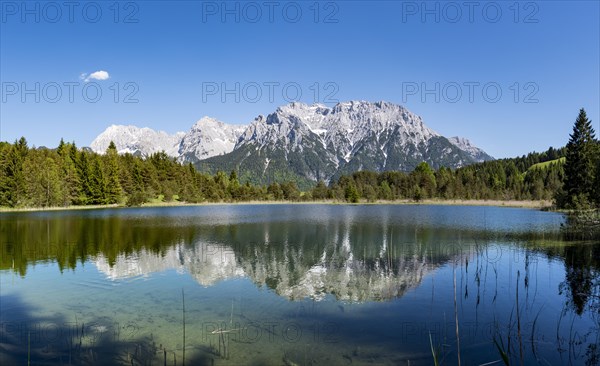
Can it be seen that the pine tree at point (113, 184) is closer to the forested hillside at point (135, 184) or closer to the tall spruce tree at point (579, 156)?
the forested hillside at point (135, 184)

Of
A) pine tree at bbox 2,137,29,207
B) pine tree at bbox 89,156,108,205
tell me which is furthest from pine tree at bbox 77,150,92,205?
pine tree at bbox 2,137,29,207

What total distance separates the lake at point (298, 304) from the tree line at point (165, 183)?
38.2m

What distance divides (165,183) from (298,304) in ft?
475

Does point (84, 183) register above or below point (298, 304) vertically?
above

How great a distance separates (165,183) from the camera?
153m

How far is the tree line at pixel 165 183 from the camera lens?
83.7 metres

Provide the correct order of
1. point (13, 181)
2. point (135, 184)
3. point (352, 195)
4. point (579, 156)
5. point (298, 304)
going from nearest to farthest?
point (298, 304)
point (579, 156)
point (13, 181)
point (135, 184)
point (352, 195)

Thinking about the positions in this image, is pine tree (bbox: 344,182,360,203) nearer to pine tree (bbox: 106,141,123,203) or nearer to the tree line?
the tree line

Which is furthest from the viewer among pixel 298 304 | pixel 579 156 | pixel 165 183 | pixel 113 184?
pixel 165 183

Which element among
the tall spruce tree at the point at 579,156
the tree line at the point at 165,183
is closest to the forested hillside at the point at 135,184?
the tree line at the point at 165,183

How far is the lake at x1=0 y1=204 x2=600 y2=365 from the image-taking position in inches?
546

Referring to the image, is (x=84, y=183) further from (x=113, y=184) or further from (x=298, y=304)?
(x=298, y=304)

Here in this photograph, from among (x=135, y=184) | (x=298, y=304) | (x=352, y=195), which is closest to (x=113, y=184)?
(x=135, y=184)

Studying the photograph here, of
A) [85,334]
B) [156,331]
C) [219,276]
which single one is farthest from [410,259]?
[85,334]
